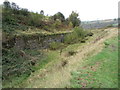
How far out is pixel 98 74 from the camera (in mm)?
5297

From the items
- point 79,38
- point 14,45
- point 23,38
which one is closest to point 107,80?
point 14,45

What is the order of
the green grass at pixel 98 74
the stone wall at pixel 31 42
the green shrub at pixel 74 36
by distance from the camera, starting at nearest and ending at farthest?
the green grass at pixel 98 74
the stone wall at pixel 31 42
the green shrub at pixel 74 36

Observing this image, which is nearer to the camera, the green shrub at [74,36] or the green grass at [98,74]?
the green grass at [98,74]

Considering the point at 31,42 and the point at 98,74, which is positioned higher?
the point at 31,42

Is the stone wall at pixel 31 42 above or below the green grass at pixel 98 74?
above

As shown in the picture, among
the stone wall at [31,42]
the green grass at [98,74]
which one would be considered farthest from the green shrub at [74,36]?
the green grass at [98,74]

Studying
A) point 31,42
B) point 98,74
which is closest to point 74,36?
point 31,42

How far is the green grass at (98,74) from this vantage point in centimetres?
454

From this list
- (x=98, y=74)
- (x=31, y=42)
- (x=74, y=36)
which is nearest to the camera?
(x=98, y=74)

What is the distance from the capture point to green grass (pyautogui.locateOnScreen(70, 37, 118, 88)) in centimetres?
454

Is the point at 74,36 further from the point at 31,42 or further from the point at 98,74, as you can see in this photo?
the point at 98,74

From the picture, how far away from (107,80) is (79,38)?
11671 mm

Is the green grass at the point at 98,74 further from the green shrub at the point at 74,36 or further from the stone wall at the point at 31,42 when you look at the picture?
the green shrub at the point at 74,36

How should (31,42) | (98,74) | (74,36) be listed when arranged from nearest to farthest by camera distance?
(98,74), (31,42), (74,36)
